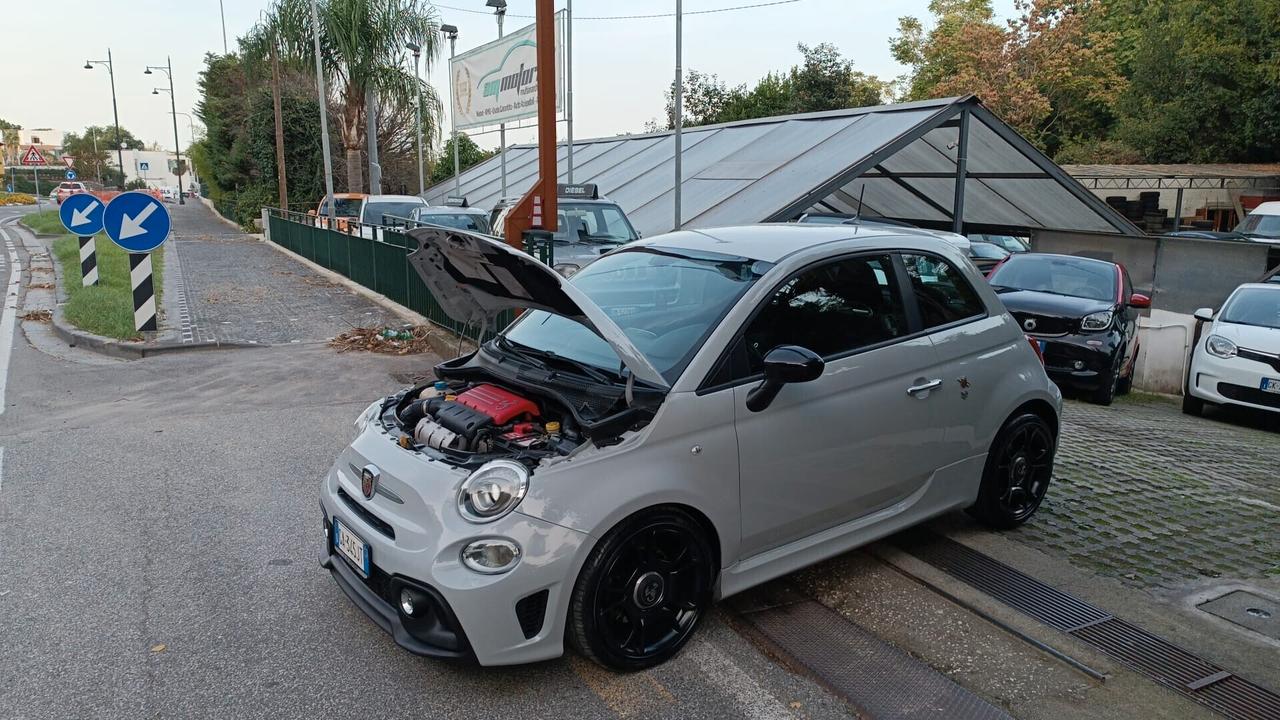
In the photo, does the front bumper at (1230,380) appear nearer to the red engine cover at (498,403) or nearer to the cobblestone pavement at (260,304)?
the red engine cover at (498,403)

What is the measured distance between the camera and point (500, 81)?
Answer: 17.0 metres

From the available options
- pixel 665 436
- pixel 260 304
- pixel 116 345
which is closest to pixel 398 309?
pixel 260 304

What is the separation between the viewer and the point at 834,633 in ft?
13.0

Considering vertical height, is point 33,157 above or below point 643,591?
above

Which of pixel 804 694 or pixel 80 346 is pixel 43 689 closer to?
pixel 804 694

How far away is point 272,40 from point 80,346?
27960 millimetres

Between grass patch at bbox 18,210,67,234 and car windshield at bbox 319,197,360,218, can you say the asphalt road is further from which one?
grass patch at bbox 18,210,67,234

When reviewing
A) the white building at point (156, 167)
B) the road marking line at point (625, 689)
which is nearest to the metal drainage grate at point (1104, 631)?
the road marking line at point (625, 689)

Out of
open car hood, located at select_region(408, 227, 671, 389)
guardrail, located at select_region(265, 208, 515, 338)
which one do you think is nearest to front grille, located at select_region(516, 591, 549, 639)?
open car hood, located at select_region(408, 227, 671, 389)

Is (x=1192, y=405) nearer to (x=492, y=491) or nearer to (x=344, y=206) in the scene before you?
(x=492, y=491)

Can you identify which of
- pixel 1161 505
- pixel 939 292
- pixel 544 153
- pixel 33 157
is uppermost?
pixel 33 157

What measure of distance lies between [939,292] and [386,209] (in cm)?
1928

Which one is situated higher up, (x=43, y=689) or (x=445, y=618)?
(x=445, y=618)

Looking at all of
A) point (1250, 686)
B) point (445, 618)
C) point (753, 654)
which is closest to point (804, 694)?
point (753, 654)
